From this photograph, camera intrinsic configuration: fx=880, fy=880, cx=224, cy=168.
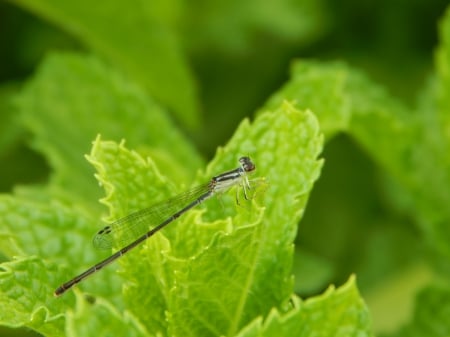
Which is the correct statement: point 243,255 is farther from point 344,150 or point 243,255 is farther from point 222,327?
point 344,150

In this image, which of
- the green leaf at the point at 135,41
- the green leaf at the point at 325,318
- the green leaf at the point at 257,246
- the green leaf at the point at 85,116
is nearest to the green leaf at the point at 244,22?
the green leaf at the point at 135,41

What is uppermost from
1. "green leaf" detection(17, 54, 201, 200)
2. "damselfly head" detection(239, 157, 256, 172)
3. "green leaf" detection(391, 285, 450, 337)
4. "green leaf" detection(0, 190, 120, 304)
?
"green leaf" detection(17, 54, 201, 200)

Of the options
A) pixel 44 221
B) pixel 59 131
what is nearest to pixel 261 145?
pixel 44 221

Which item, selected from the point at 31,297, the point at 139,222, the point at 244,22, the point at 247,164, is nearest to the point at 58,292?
the point at 31,297

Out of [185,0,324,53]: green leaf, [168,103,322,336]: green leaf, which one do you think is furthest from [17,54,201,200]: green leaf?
[185,0,324,53]: green leaf

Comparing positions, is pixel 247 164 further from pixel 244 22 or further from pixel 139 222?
pixel 244 22

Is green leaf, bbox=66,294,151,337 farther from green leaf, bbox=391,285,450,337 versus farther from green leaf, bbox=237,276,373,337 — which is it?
green leaf, bbox=391,285,450,337

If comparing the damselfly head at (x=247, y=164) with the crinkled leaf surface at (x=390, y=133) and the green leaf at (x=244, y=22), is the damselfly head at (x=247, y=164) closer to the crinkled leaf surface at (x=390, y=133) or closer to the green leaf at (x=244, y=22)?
the crinkled leaf surface at (x=390, y=133)
